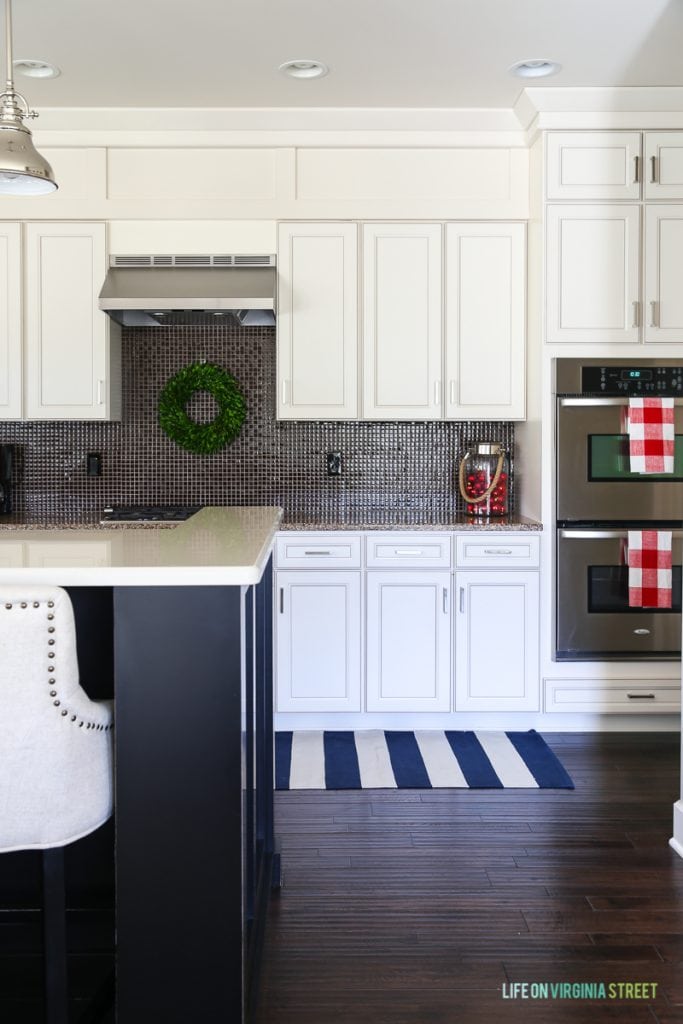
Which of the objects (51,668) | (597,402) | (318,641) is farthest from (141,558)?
(597,402)

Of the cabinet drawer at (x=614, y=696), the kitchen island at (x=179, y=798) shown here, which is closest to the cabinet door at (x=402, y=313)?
the cabinet drawer at (x=614, y=696)

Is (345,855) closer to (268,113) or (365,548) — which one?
(365,548)

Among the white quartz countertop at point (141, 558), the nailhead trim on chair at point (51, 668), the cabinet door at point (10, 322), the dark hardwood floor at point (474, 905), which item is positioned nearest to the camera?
the nailhead trim on chair at point (51, 668)

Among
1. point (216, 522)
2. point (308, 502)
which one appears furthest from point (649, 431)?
point (216, 522)

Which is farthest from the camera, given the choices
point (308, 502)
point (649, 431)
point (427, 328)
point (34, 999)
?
point (308, 502)

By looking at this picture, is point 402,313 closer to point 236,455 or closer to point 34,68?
point 236,455

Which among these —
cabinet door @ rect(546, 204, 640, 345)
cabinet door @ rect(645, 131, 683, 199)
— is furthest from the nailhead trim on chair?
cabinet door @ rect(645, 131, 683, 199)

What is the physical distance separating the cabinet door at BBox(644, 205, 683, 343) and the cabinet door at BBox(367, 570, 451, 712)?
137 centimetres

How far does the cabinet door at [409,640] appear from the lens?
13.1 feet

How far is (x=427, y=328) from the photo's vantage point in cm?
423

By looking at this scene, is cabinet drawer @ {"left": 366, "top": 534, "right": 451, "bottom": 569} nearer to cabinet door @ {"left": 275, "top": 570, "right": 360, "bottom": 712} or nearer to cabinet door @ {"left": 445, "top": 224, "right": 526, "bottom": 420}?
→ cabinet door @ {"left": 275, "top": 570, "right": 360, "bottom": 712}

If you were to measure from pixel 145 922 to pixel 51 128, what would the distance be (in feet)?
11.7

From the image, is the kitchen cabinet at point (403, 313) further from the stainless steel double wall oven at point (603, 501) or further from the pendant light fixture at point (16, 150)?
the pendant light fixture at point (16, 150)

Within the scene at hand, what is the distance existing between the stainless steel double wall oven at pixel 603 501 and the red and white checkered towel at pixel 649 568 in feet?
0.09
